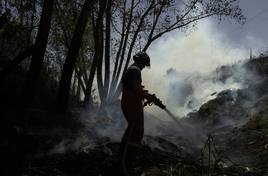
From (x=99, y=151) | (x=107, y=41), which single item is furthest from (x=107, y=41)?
(x=99, y=151)

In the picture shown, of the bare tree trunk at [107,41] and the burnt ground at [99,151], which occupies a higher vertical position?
the bare tree trunk at [107,41]

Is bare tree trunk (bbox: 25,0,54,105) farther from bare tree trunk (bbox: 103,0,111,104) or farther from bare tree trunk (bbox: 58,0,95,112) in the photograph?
bare tree trunk (bbox: 103,0,111,104)

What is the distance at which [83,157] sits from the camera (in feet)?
26.6

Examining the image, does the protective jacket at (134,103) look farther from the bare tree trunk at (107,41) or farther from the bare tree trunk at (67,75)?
the bare tree trunk at (107,41)

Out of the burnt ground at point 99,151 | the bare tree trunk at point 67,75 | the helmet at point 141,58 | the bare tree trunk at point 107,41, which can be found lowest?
the burnt ground at point 99,151

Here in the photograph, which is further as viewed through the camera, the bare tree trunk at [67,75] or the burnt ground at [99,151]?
the bare tree trunk at [67,75]

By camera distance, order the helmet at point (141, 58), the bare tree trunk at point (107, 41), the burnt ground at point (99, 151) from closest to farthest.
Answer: the burnt ground at point (99, 151), the helmet at point (141, 58), the bare tree trunk at point (107, 41)

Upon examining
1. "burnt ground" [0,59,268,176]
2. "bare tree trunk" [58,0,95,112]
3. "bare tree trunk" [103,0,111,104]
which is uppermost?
"bare tree trunk" [103,0,111,104]

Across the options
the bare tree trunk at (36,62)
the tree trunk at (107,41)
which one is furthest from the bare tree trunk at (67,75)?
the tree trunk at (107,41)

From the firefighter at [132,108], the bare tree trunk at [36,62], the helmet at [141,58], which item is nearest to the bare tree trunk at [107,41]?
the bare tree trunk at [36,62]

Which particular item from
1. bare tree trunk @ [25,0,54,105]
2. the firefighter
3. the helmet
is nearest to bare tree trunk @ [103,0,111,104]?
bare tree trunk @ [25,0,54,105]

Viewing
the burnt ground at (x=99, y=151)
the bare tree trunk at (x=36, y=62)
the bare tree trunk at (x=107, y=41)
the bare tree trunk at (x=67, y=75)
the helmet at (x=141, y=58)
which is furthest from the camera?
the bare tree trunk at (x=107, y=41)

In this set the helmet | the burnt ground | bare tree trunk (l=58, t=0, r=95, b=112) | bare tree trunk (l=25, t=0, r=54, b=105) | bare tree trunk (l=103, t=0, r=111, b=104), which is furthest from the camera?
bare tree trunk (l=103, t=0, r=111, b=104)

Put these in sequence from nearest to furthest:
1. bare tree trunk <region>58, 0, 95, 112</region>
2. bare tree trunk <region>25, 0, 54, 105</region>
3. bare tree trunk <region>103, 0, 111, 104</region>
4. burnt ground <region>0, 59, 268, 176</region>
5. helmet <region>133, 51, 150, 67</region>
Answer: burnt ground <region>0, 59, 268, 176</region>, helmet <region>133, 51, 150, 67</region>, bare tree trunk <region>25, 0, 54, 105</region>, bare tree trunk <region>58, 0, 95, 112</region>, bare tree trunk <region>103, 0, 111, 104</region>
